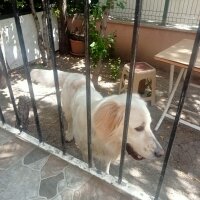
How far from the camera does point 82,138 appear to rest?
2.56 m

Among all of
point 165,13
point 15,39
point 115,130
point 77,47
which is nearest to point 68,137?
point 115,130

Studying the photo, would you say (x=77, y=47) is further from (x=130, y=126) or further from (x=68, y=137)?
(x=130, y=126)

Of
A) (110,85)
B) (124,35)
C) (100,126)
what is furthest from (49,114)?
(124,35)

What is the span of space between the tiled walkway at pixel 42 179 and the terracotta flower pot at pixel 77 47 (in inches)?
194

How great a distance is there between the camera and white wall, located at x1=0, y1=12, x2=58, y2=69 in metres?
5.54

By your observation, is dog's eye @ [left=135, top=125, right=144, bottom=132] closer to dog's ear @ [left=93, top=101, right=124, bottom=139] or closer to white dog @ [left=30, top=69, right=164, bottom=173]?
white dog @ [left=30, top=69, right=164, bottom=173]

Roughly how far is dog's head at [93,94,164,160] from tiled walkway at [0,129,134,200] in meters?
0.41

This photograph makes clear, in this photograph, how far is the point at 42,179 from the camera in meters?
1.91

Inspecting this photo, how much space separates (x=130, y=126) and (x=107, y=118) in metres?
0.24

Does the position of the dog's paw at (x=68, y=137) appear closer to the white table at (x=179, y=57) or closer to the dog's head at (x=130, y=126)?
the white table at (x=179, y=57)

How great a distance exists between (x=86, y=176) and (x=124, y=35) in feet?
16.8

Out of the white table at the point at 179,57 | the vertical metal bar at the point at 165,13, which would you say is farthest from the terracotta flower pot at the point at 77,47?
the white table at the point at 179,57

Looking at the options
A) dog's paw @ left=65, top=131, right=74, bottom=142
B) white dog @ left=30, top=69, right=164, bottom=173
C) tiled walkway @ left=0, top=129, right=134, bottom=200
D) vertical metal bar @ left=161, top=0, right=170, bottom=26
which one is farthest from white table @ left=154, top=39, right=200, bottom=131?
vertical metal bar @ left=161, top=0, right=170, bottom=26

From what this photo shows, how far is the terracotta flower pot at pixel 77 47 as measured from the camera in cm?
672
